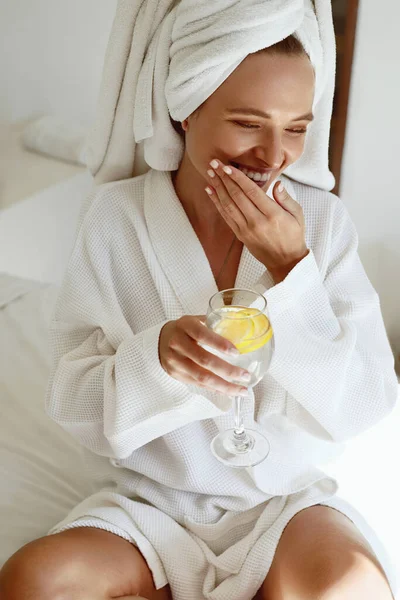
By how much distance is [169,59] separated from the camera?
1.37 m

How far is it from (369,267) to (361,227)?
0.55 ft

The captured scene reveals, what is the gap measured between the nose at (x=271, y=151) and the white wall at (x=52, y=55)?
5.94 ft

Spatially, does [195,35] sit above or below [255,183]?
above

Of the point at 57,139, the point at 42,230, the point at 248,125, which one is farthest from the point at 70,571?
the point at 57,139

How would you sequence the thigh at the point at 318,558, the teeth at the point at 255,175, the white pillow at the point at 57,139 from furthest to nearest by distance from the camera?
the white pillow at the point at 57,139 < the teeth at the point at 255,175 < the thigh at the point at 318,558

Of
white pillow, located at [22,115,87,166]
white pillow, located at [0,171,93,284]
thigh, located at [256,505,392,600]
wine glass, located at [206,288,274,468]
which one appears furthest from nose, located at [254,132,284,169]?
white pillow, located at [22,115,87,166]

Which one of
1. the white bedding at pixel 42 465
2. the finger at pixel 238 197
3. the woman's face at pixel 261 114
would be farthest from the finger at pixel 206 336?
the white bedding at pixel 42 465

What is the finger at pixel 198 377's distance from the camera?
1.10 meters

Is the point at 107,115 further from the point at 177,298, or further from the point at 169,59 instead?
the point at 177,298

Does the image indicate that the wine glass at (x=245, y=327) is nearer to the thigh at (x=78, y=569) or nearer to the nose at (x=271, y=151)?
the nose at (x=271, y=151)

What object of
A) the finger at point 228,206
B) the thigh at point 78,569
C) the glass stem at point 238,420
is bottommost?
the thigh at point 78,569

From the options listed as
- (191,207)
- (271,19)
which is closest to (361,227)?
(191,207)

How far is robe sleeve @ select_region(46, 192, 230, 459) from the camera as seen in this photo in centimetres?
128

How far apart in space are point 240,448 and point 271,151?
0.50 meters
